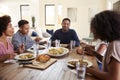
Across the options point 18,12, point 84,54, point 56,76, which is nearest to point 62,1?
point 18,12

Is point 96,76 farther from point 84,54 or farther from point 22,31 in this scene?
point 22,31

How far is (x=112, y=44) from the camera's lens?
1199 millimetres

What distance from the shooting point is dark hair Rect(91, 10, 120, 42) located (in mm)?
1178

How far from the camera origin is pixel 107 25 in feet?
3.86

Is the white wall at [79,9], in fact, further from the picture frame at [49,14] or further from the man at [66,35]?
the man at [66,35]

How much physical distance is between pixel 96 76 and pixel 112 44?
12.2 inches

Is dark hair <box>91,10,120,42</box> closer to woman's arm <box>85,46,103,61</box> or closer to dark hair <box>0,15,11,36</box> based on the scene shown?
woman's arm <box>85,46,103,61</box>

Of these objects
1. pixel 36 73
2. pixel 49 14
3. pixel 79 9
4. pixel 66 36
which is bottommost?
pixel 36 73

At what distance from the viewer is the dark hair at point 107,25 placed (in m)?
1.18

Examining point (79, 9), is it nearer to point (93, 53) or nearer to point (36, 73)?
point (93, 53)

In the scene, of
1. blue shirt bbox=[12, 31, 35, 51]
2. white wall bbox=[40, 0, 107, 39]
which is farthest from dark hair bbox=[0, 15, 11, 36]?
white wall bbox=[40, 0, 107, 39]

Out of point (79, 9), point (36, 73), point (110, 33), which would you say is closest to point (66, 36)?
point (36, 73)

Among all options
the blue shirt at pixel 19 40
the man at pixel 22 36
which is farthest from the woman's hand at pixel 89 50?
the blue shirt at pixel 19 40

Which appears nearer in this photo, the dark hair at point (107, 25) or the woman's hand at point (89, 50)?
the dark hair at point (107, 25)
